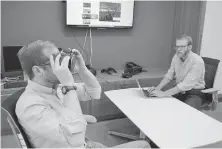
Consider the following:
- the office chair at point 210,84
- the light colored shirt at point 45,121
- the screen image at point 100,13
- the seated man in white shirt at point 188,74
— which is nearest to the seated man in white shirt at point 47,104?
the light colored shirt at point 45,121

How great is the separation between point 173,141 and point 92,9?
237 cm

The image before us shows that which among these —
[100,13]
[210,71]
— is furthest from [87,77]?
[100,13]

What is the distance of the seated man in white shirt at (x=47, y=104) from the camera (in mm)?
1161

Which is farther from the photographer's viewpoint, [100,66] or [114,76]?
[100,66]

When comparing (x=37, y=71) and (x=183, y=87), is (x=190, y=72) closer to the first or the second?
(x=183, y=87)

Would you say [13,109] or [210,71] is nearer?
[13,109]

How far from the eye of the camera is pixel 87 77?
1575mm

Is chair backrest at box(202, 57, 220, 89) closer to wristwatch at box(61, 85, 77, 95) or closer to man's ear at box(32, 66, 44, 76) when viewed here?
wristwatch at box(61, 85, 77, 95)

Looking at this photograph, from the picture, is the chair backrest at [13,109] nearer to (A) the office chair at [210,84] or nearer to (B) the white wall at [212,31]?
(A) the office chair at [210,84]

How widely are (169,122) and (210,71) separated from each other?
136cm

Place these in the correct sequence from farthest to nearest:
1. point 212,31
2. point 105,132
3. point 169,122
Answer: point 212,31 < point 105,132 < point 169,122

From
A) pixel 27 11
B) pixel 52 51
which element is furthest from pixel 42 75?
pixel 27 11

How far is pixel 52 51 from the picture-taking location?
4.18 ft

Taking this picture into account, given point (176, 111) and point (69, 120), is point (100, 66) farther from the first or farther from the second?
point (69, 120)
